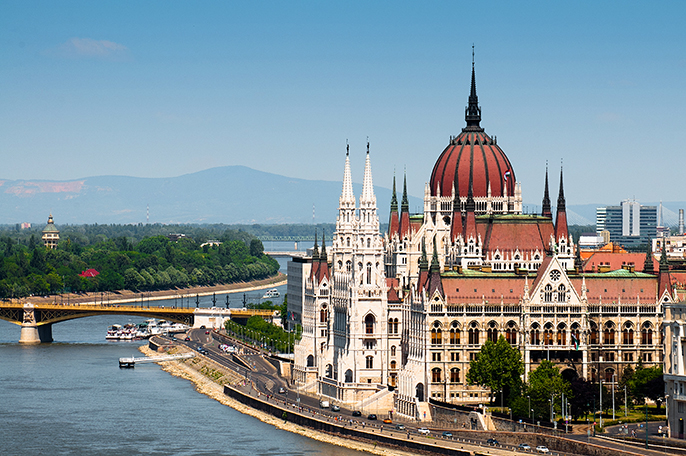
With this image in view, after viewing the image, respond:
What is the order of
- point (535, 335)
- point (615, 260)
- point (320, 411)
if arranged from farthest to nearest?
1. point (615, 260)
2. point (320, 411)
3. point (535, 335)

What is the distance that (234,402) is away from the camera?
Result: 15562 cm

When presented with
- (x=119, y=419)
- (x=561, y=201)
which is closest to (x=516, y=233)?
(x=561, y=201)

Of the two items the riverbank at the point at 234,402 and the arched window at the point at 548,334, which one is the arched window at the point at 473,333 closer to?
the arched window at the point at 548,334

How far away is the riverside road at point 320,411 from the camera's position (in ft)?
368

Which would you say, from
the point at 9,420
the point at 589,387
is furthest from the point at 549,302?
the point at 9,420

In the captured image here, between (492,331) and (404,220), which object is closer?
(492,331)

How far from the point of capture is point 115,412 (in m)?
148

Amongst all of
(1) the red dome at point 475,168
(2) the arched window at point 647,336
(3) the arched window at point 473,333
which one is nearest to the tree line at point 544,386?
(3) the arched window at point 473,333

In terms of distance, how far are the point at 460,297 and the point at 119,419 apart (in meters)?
36.0

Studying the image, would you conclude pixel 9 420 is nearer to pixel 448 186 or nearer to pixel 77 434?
pixel 77 434

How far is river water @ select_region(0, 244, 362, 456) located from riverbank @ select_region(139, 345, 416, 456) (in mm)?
831

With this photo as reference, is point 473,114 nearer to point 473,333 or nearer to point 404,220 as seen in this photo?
point 404,220

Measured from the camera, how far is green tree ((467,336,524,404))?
130 meters

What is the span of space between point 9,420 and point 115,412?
11041 mm
